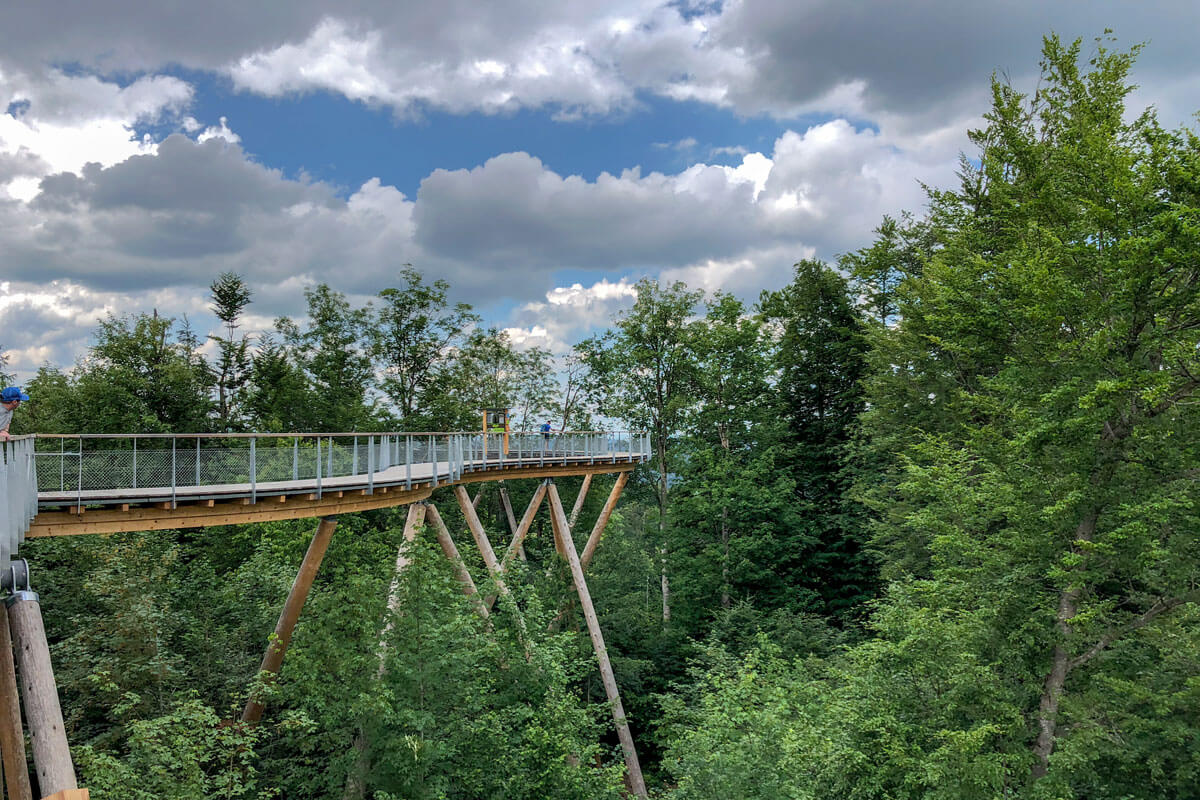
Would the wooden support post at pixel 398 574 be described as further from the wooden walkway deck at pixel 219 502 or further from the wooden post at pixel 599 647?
the wooden post at pixel 599 647

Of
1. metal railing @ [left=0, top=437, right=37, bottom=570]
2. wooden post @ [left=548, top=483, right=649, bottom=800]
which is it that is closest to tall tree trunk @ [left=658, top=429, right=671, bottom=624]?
wooden post @ [left=548, top=483, right=649, bottom=800]

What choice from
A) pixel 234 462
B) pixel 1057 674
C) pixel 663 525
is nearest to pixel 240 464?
pixel 234 462

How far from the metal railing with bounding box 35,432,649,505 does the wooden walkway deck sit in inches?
1.5

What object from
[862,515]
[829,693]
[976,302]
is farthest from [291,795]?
[862,515]

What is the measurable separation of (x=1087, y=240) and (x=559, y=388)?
2381 centimetres

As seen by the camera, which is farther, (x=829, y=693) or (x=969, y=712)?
(x=829, y=693)

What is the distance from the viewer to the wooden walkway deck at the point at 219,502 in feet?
29.8

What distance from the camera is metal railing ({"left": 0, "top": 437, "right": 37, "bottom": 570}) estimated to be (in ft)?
17.2

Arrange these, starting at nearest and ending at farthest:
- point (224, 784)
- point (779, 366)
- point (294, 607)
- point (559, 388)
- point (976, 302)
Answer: point (224, 784) < point (294, 607) < point (976, 302) < point (779, 366) < point (559, 388)

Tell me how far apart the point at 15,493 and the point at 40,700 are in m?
2.28

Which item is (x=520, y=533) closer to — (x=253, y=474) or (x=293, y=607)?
(x=293, y=607)

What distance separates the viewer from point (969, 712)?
11.6 metres

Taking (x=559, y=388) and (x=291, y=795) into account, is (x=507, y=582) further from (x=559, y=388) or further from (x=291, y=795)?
(x=559, y=388)

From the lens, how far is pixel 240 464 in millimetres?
10594
